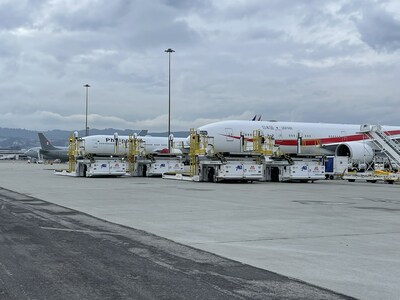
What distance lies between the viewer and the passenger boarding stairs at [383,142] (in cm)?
3675

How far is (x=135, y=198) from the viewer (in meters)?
19.6

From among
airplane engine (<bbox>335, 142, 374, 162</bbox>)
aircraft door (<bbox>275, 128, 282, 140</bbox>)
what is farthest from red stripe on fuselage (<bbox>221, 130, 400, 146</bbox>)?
airplane engine (<bbox>335, 142, 374, 162</bbox>)

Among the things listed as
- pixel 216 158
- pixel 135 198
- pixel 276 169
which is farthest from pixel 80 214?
pixel 276 169

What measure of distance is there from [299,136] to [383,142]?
20.4ft

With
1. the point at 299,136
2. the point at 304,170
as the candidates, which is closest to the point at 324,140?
the point at 299,136

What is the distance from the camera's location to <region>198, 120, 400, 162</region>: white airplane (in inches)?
1532

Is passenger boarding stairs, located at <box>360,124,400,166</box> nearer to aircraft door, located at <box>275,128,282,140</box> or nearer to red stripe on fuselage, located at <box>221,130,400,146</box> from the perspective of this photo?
red stripe on fuselage, located at <box>221,130,400,146</box>

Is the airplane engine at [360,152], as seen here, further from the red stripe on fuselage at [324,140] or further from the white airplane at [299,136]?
the red stripe on fuselage at [324,140]

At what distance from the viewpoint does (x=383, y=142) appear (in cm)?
3734

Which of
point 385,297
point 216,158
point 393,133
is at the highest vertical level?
point 393,133

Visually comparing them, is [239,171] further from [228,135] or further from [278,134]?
[278,134]

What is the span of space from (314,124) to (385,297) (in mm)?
39547

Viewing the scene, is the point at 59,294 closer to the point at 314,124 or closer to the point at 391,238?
the point at 391,238

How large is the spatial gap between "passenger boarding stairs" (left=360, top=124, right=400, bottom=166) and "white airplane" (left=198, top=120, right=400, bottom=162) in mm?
2135
